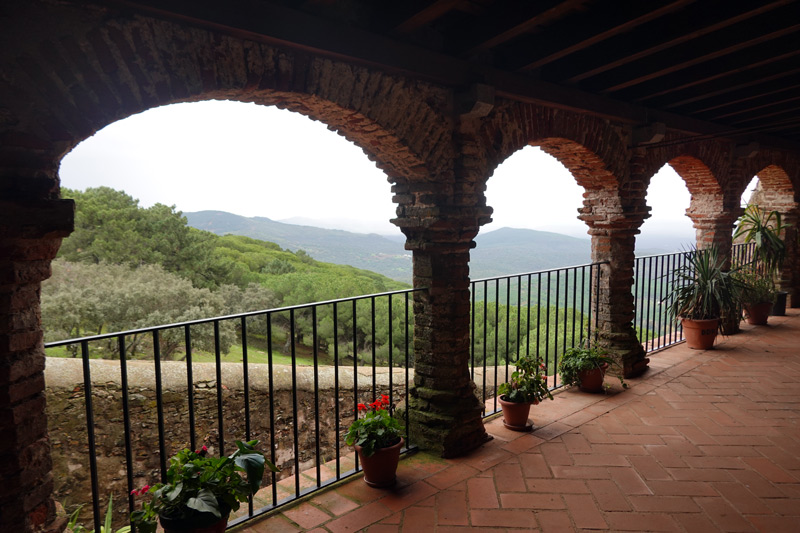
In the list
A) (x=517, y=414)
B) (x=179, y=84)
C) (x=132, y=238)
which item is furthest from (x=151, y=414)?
Answer: (x=132, y=238)

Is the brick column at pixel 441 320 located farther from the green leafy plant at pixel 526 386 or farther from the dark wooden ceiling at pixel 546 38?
the dark wooden ceiling at pixel 546 38

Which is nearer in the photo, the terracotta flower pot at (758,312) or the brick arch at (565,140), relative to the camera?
the brick arch at (565,140)

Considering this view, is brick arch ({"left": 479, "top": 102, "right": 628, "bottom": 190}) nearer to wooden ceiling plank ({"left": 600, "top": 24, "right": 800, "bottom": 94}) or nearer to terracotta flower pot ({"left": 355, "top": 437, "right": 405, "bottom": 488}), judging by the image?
wooden ceiling plank ({"left": 600, "top": 24, "right": 800, "bottom": 94})

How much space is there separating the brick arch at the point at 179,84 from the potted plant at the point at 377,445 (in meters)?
1.65

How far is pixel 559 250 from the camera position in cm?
2709

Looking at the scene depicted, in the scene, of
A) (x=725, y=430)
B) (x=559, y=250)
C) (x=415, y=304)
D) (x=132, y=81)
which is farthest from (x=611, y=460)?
(x=559, y=250)

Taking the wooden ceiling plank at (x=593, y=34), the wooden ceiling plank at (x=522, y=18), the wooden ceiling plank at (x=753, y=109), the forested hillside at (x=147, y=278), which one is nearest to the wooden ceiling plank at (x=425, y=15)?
the wooden ceiling plank at (x=522, y=18)

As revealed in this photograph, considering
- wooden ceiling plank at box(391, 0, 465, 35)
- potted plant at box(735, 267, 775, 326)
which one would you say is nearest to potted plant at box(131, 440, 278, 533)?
wooden ceiling plank at box(391, 0, 465, 35)

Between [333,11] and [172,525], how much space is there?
8.54 feet

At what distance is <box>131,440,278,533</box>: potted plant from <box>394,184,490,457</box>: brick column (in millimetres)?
1475

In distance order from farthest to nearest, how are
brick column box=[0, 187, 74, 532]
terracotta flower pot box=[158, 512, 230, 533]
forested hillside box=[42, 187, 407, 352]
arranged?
forested hillside box=[42, 187, 407, 352]
terracotta flower pot box=[158, 512, 230, 533]
brick column box=[0, 187, 74, 532]

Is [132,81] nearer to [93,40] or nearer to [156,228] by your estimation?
[93,40]

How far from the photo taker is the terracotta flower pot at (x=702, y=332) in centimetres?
591

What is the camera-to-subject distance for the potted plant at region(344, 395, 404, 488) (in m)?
2.98
